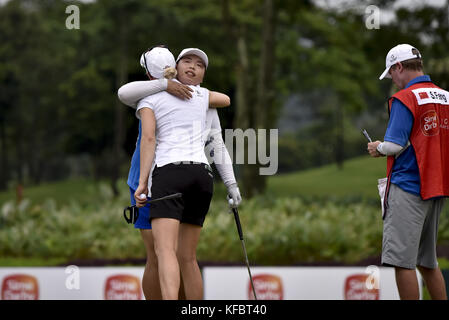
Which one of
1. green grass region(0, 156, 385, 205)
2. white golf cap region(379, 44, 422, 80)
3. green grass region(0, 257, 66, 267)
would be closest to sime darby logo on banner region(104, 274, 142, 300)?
green grass region(0, 257, 66, 267)

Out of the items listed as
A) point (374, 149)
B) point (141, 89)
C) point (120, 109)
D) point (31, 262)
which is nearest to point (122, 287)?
point (31, 262)

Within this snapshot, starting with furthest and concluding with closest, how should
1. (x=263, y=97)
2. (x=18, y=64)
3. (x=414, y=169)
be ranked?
1. (x=18, y=64)
2. (x=263, y=97)
3. (x=414, y=169)

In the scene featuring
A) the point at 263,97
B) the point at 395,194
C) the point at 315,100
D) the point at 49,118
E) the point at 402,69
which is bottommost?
the point at 395,194

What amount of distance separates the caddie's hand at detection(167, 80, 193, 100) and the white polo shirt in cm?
3

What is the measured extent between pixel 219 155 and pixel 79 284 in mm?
3754

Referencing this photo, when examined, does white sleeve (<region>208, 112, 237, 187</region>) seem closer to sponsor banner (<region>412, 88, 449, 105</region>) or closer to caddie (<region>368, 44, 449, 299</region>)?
caddie (<region>368, 44, 449, 299</region>)

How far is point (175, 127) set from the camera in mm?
4070

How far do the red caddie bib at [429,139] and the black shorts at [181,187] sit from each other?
1.26m

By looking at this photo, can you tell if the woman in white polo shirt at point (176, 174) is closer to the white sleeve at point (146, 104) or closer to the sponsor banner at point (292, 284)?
the white sleeve at point (146, 104)

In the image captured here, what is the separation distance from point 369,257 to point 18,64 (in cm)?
2892
